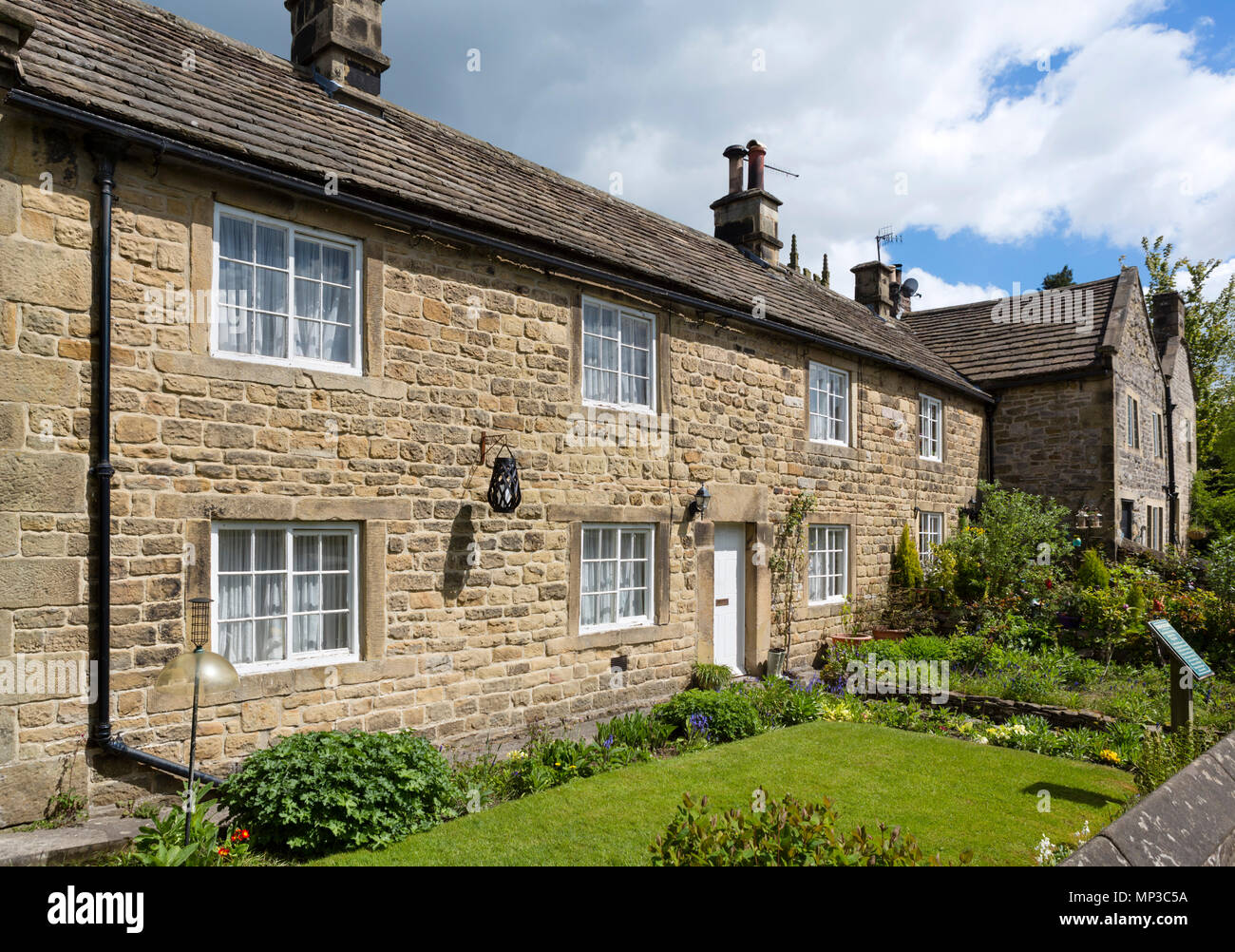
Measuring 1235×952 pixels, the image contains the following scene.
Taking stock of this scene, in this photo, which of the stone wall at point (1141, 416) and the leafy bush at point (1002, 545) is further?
the stone wall at point (1141, 416)

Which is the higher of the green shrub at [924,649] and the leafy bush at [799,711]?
the green shrub at [924,649]

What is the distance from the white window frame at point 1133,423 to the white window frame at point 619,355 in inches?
566

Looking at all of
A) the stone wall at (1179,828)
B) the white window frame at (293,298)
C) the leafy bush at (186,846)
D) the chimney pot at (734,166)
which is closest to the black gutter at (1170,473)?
the chimney pot at (734,166)

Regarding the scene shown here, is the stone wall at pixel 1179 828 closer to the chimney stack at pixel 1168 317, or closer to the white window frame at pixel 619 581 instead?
the white window frame at pixel 619 581

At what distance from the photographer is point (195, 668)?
5289 mm

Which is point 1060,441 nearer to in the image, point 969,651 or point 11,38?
point 969,651

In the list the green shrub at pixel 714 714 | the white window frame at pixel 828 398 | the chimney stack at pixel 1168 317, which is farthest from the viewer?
the chimney stack at pixel 1168 317

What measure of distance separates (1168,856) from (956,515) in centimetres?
1565

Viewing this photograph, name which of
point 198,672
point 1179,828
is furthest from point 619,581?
point 1179,828

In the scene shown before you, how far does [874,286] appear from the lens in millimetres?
21094

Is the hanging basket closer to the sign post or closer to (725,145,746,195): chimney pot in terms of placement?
the sign post

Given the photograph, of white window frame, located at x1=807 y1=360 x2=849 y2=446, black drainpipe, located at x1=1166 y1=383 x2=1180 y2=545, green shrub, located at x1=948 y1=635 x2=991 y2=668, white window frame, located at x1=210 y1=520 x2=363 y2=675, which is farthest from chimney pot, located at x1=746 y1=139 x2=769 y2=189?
black drainpipe, located at x1=1166 y1=383 x2=1180 y2=545

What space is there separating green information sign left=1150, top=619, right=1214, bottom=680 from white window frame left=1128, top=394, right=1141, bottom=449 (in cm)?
1390

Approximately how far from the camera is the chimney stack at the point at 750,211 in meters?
16.7
